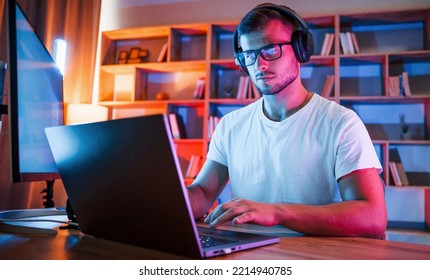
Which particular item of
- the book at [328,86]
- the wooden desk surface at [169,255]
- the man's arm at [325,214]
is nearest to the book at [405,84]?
the book at [328,86]

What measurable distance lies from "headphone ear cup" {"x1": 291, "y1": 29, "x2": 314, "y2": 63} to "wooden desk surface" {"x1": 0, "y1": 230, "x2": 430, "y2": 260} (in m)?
0.64

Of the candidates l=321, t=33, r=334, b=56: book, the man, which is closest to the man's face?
the man

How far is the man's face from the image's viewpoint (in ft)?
3.72

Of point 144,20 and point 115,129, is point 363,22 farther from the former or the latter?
point 115,129

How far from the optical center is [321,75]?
3236 millimetres

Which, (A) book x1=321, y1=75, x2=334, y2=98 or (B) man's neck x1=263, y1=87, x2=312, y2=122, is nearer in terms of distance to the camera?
(B) man's neck x1=263, y1=87, x2=312, y2=122

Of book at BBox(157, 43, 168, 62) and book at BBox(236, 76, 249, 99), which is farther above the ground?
book at BBox(157, 43, 168, 62)

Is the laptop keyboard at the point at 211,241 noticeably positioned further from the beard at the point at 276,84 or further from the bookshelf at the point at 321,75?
the bookshelf at the point at 321,75

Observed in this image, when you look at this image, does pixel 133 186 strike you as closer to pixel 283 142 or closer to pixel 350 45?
pixel 283 142

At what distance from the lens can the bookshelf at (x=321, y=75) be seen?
117 inches

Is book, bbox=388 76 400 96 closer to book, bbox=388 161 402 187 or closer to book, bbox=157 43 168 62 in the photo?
book, bbox=388 161 402 187

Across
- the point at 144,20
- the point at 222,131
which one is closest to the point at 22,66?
the point at 222,131

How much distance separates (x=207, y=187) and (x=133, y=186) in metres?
0.66
